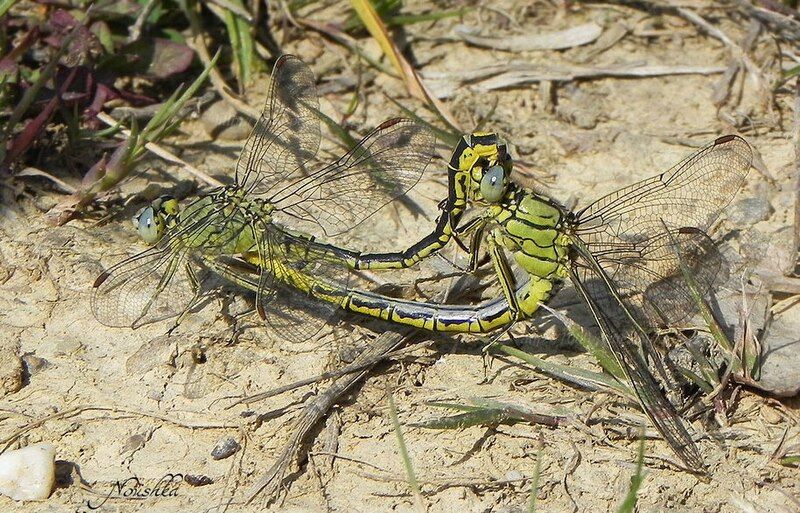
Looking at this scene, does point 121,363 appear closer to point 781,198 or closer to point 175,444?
point 175,444

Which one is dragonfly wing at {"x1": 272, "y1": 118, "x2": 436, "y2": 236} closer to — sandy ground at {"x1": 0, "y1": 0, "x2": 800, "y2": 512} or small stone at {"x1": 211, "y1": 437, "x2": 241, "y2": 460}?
sandy ground at {"x1": 0, "y1": 0, "x2": 800, "y2": 512}

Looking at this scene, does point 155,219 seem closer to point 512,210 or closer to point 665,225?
point 512,210

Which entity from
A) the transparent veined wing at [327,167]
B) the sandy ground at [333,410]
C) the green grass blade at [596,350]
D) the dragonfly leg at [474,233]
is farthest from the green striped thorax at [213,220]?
the green grass blade at [596,350]

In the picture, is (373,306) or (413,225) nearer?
(373,306)

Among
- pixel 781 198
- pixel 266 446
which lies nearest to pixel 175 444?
pixel 266 446

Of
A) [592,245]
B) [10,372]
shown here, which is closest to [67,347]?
[10,372]

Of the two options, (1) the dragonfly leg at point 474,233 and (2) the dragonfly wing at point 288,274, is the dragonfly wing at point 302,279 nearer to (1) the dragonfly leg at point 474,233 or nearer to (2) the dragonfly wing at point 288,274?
(2) the dragonfly wing at point 288,274

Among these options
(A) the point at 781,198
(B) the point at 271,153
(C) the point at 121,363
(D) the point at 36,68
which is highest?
(D) the point at 36,68
